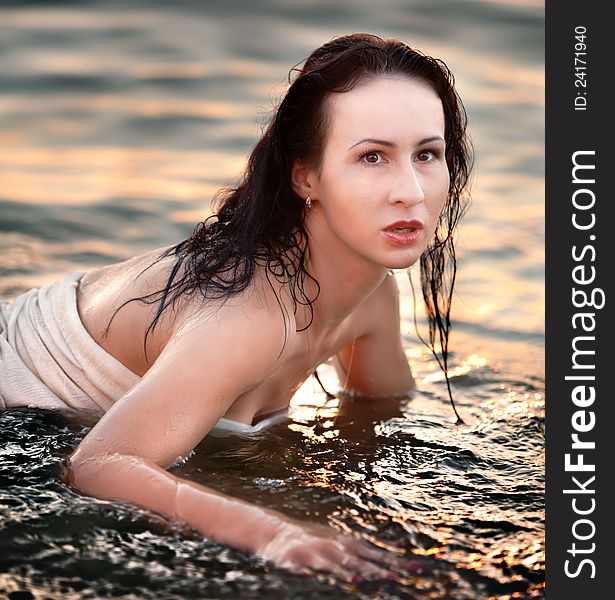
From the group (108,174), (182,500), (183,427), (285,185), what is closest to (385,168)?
(285,185)

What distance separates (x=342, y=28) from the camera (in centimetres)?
836

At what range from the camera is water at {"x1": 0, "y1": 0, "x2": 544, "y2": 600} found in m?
2.52

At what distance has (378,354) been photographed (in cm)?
396

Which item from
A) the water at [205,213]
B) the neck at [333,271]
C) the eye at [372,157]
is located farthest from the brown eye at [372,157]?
the water at [205,213]

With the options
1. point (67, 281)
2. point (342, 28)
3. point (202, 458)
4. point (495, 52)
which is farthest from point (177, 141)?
point (202, 458)

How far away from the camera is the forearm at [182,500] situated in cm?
250

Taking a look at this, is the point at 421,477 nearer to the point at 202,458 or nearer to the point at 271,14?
the point at 202,458

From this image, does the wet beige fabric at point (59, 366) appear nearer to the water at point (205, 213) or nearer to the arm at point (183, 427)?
the water at point (205, 213)

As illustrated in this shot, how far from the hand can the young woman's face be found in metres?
0.81

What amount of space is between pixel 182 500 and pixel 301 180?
0.97 meters

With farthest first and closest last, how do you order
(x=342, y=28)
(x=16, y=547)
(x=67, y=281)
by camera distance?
(x=342, y=28) → (x=67, y=281) → (x=16, y=547)

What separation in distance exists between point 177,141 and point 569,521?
466 centimetres

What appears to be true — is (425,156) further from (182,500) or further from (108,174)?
(108,174)

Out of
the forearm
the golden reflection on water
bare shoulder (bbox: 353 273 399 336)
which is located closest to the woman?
the forearm
